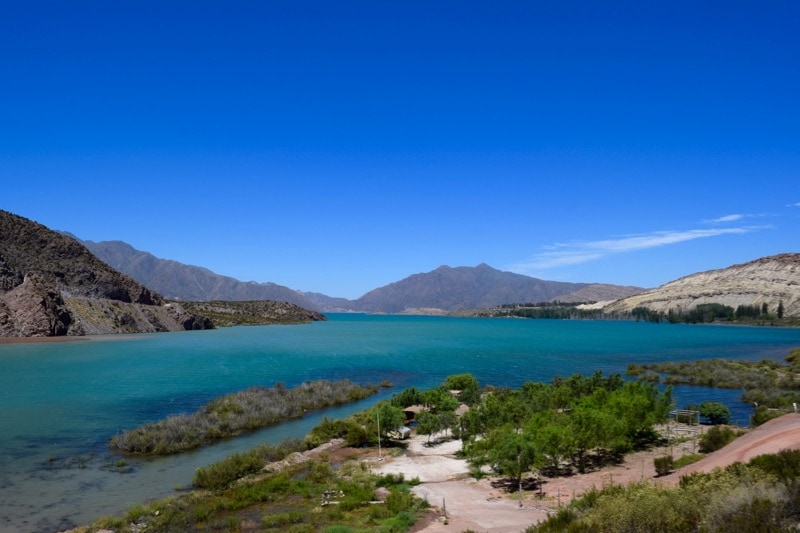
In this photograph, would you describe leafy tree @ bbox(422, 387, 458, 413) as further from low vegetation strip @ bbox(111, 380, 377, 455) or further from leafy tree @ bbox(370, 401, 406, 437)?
low vegetation strip @ bbox(111, 380, 377, 455)

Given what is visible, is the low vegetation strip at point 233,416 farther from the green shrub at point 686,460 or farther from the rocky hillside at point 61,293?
the rocky hillside at point 61,293

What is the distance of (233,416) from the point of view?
36562 mm

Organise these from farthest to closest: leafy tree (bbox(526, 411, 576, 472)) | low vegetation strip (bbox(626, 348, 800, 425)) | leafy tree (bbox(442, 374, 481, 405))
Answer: low vegetation strip (bbox(626, 348, 800, 425)) → leafy tree (bbox(442, 374, 481, 405)) → leafy tree (bbox(526, 411, 576, 472))

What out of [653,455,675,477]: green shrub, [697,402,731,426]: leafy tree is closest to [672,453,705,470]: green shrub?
[653,455,675,477]: green shrub

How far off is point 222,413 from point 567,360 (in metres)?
57.7

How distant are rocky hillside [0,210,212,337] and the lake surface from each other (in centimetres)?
1131

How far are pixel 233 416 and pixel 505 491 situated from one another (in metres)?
21.7

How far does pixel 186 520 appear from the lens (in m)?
18.9

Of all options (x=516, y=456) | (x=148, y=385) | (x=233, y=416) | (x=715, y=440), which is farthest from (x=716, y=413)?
(x=148, y=385)

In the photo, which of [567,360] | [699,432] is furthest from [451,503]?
[567,360]

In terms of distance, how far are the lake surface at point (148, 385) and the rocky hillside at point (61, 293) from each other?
1131 cm

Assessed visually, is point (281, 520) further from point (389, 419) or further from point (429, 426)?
point (429, 426)

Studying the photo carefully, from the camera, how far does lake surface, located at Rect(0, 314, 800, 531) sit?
23016mm

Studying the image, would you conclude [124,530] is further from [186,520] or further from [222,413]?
[222,413]
